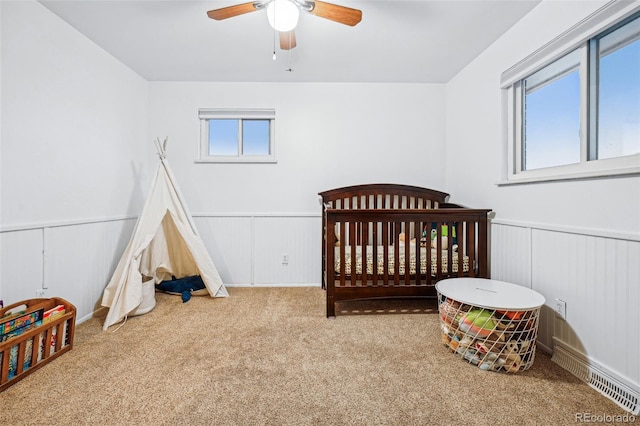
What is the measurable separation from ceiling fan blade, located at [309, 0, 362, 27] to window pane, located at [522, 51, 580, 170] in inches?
50.7

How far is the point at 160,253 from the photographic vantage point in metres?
2.81

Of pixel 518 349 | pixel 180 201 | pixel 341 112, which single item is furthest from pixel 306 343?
pixel 341 112

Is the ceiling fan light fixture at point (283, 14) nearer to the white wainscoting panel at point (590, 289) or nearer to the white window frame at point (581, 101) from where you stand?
the white window frame at point (581, 101)

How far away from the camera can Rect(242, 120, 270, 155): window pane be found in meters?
3.11

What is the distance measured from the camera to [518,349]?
147 cm

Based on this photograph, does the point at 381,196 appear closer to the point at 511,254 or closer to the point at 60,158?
the point at 511,254

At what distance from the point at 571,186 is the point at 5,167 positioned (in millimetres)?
3227

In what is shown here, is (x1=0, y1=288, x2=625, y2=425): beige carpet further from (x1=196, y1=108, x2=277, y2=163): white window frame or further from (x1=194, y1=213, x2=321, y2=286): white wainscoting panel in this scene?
(x1=196, y1=108, x2=277, y2=163): white window frame

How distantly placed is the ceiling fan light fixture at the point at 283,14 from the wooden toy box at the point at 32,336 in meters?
2.09

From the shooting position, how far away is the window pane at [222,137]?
312 cm

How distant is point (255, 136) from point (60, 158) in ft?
5.48

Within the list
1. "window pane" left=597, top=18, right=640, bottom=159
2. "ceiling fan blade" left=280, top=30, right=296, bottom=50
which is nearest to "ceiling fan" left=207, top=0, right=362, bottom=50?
"ceiling fan blade" left=280, top=30, right=296, bottom=50

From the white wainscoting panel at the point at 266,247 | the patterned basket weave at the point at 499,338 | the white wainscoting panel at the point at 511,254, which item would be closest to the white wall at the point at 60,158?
the white wainscoting panel at the point at 266,247

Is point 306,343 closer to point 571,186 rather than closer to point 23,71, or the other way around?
point 571,186
